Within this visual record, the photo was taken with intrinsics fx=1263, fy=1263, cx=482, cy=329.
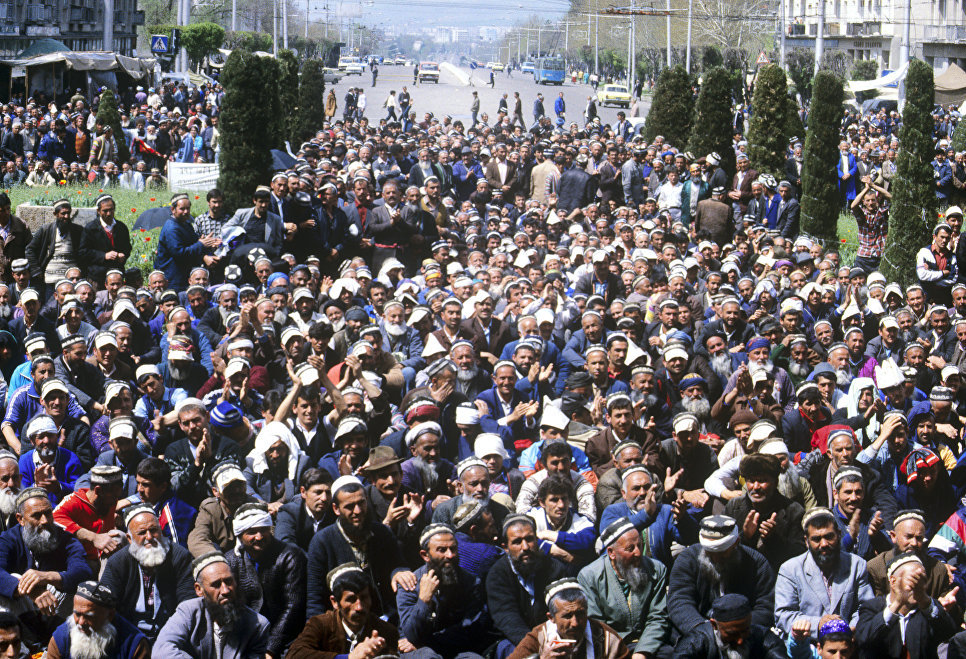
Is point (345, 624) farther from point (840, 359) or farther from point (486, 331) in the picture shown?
point (840, 359)

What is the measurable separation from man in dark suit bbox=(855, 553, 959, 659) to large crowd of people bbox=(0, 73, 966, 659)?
0.06 feet

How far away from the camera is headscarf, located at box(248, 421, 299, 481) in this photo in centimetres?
851

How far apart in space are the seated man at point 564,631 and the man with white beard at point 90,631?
205cm

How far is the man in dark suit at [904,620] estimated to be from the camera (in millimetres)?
6789

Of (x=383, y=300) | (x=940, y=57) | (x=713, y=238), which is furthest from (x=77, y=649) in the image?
(x=940, y=57)

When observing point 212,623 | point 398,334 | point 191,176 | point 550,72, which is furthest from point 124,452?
point 550,72

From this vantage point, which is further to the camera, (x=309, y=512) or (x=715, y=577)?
(x=309, y=512)

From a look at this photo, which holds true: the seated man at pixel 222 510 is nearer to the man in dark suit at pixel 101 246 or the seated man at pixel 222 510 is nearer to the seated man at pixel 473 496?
the seated man at pixel 473 496

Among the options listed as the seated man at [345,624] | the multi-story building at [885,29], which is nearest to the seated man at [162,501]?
the seated man at [345,624]

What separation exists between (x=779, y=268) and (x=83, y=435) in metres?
8.24

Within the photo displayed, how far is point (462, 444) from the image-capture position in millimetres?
9125

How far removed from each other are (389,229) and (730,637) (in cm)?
956

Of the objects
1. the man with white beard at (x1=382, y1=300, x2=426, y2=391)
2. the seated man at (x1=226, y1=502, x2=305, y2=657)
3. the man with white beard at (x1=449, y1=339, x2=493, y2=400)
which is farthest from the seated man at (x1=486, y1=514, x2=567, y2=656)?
the man with white beard at (x1=382, y1=300, x2=426, y2=391)

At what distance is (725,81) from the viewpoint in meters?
21.7
